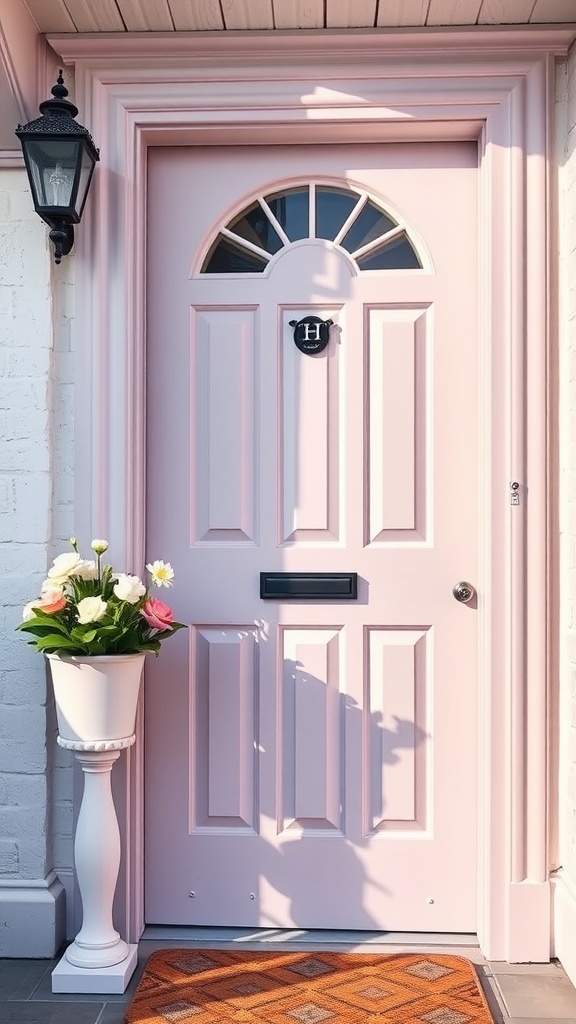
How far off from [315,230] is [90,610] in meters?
1.19

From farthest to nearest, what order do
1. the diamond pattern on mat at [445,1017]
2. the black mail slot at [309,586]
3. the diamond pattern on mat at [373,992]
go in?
1. the black mail slot at [309,586]
2. the diamond pattern on mat at [373,992]
3. the diamond pattern on mat at [445,1017]

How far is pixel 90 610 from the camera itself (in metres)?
2.12

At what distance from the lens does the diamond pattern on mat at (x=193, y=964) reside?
2.30 metres

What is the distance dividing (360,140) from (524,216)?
487mm

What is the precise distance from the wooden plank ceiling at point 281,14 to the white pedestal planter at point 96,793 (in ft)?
5.17

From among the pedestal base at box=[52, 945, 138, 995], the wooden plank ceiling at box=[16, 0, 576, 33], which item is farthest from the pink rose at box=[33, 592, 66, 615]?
the wooden plank ceiling at box=[16, 0, 576, 33]

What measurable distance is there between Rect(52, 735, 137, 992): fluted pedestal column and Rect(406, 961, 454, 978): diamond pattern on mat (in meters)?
0.69

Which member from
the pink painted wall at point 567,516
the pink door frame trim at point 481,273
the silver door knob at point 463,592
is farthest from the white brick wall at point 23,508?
the pink painted wall at point 567,516

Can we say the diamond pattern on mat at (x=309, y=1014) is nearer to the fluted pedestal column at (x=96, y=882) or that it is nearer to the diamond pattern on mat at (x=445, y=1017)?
the diamond pattern on mat at (x=445, y=1017)

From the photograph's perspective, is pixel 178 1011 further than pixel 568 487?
No

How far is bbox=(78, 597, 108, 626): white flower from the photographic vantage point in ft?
6.95

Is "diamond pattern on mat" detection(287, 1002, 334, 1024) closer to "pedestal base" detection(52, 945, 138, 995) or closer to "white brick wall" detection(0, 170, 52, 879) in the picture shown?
"pedestal base" detection(52, 945, 138, 995)

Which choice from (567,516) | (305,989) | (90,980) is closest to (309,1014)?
(305,989)

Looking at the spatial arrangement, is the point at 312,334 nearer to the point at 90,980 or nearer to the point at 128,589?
the point at 128,589
